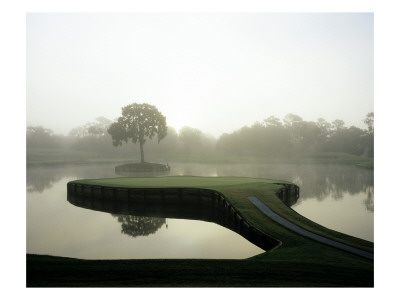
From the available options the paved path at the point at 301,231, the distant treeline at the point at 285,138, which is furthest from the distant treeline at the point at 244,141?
the paved path at the point at 301,231

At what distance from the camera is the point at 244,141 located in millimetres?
95938

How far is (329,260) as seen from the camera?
11398 millimetres

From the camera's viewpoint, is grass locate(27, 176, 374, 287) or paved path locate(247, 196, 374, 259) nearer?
grass locate(27, 176, 374, 287)

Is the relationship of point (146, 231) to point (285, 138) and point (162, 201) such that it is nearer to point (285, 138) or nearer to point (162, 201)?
point (162, 201)

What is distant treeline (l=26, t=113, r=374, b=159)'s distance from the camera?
88.2 metres

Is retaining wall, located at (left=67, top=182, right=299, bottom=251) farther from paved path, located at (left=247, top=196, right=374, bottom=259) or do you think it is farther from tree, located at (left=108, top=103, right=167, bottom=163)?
tree, located at (left=108, top=103, right=167, bottom=163)

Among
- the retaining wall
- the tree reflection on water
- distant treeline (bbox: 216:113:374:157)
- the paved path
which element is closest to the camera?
the paved path

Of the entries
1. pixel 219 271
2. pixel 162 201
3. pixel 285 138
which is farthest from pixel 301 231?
pixel 285 138

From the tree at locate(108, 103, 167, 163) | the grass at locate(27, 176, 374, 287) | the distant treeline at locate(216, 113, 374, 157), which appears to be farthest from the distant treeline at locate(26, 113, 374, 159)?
the grass at locate(27, 176, 374, 287)

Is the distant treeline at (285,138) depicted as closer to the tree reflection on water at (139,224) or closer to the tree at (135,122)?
the tree at (135,122)

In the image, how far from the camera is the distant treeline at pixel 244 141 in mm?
88181

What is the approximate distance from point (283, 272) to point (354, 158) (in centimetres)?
6657
